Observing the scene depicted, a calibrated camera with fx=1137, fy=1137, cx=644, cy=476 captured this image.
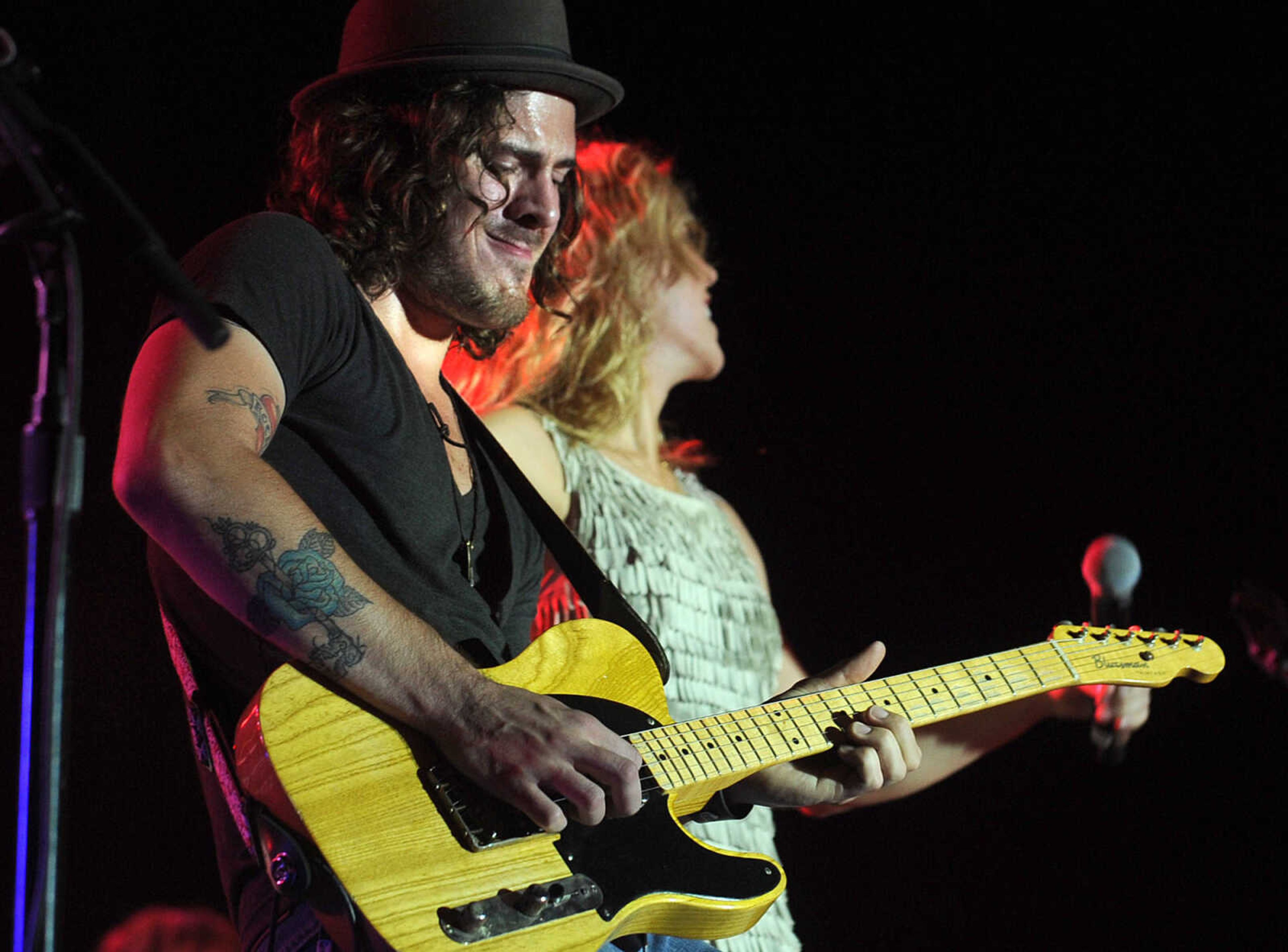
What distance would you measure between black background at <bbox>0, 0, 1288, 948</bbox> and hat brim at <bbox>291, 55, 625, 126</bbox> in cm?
151

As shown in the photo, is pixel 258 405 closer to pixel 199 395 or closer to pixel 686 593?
pixel 199 395

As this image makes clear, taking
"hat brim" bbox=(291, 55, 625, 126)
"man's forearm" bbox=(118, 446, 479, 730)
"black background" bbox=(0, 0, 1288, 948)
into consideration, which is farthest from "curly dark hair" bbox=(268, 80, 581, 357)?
"black background" bbox=(0, 0, 1288, 948)

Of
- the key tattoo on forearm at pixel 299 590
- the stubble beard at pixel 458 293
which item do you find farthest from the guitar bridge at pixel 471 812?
the stubble beard at pixel 458 293

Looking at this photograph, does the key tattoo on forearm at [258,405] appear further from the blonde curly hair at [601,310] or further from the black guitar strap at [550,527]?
the blonde curly hair at [601,310]

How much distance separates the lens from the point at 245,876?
1.75 m

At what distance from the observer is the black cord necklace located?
2125 millimetres

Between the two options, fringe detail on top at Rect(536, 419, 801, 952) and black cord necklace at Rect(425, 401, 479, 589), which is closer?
black cord necklace at Rect(425, 401, 479, 589)

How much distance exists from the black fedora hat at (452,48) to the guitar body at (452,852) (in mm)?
1387

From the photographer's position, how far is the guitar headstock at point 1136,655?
2.39 meters

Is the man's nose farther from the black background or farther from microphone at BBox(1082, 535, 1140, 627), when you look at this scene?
the black background

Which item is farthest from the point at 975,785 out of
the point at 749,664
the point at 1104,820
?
the point at 749,664

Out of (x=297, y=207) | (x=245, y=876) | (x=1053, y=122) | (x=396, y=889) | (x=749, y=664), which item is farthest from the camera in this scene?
(x=1053, y=122)

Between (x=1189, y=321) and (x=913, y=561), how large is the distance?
1.27m

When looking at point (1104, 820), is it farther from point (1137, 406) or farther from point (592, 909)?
point (592, 909)
